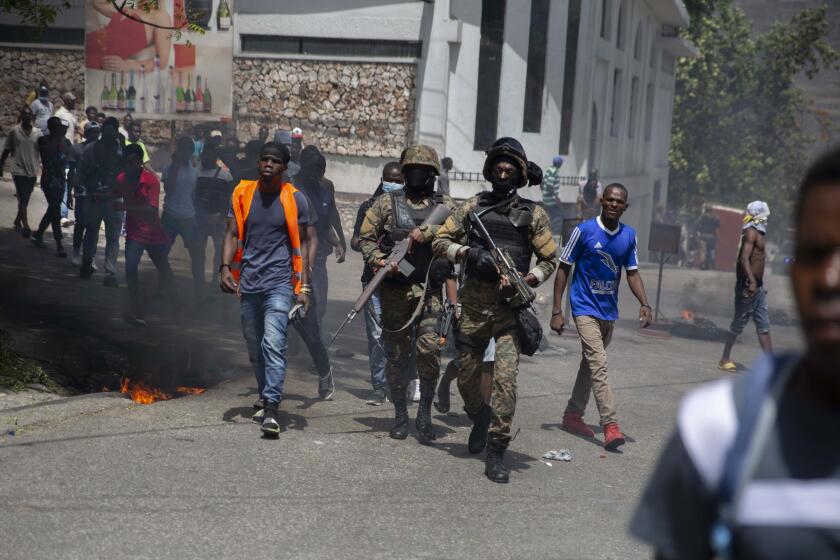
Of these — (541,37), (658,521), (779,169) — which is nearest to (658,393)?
(658,521)

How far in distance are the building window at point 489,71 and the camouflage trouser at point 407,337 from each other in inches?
556

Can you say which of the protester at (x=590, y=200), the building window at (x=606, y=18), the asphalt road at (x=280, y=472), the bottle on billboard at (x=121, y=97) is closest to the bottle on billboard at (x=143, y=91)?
the bottle on billboard at (x=121, y=97)

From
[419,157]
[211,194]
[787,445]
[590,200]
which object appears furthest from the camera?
[590,200]

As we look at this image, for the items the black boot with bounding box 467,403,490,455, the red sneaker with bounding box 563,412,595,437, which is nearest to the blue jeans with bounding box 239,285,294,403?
the black boot with bounding box 467,403,490,455

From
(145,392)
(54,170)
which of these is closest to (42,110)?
(54,170)

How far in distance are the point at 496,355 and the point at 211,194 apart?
22.5 ft

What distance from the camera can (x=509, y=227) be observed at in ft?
21.2

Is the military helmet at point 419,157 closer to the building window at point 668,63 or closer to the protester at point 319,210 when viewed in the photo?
the protester at point 319,210

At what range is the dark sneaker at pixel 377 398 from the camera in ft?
26.5

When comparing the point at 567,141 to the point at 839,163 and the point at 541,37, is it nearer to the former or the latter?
the point at 541,37

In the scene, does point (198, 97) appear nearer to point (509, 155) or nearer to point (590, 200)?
point (590, 200)

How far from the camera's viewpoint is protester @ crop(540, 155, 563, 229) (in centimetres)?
2055

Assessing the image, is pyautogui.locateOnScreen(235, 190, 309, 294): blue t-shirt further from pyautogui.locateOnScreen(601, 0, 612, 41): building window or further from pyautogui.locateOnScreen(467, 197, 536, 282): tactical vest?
pyautogui.locateOnScreen(601, 0, 612, 41): building window

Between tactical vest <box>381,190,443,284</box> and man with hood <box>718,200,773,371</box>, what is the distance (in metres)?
4.32
